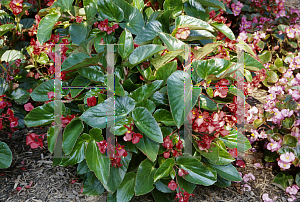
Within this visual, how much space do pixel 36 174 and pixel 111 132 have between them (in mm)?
704

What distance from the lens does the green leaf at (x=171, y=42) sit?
122 cm

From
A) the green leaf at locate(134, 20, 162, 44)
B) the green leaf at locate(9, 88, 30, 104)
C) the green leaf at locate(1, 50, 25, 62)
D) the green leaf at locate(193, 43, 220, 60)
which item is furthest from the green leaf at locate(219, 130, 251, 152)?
the green leaf at locate(1, 50, 25, 62)

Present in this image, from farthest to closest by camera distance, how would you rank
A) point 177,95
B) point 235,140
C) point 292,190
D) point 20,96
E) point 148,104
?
point 20,96, point 292,190, point 235,140, point 148,104, point 177,95

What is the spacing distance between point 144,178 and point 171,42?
678 mm

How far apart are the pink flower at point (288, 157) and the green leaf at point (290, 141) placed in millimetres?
68

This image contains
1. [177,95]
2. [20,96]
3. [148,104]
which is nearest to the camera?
[177,95]

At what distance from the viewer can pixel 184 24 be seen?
4.25 ft

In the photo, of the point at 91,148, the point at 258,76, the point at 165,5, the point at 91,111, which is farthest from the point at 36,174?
the point at 258,76

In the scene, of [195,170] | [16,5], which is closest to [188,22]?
[195,170]

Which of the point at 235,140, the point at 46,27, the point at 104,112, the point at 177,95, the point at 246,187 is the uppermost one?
the point at 46,27

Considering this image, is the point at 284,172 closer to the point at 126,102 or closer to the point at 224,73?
the point at 224,73

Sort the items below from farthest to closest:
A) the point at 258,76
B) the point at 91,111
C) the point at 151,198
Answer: the point at 258,76, the point at 151,198, the point at 91,111

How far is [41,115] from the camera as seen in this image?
124cm

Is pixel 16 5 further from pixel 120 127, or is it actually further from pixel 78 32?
pixel 120 127
